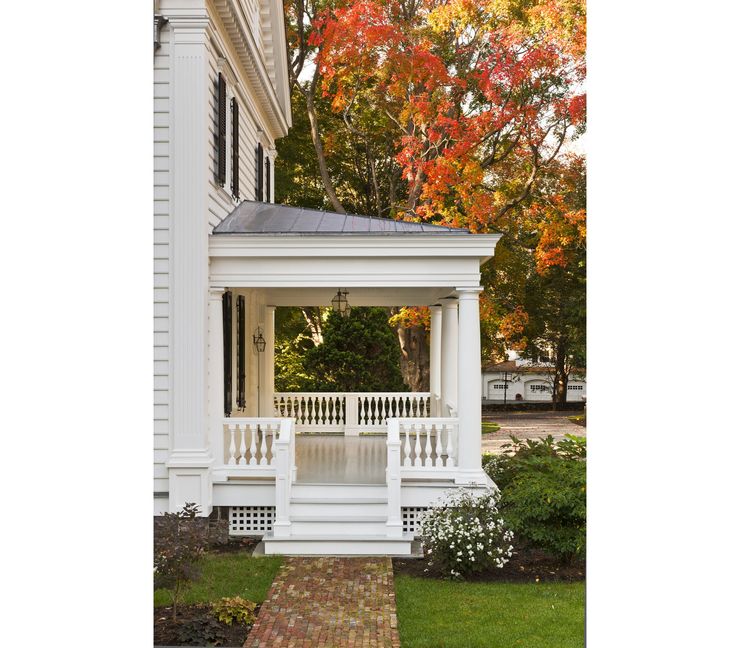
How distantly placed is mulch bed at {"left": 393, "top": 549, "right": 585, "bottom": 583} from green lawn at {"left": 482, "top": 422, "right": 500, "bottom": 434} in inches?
340

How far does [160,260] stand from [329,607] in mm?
3896

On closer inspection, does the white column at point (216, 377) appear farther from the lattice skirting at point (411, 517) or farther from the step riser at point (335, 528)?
the lattice skirting at point (411, 517)

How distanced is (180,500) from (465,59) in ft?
32.8

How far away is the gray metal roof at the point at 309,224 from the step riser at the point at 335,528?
3.11 metres

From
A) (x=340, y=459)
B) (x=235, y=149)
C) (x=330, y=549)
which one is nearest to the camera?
(x=330, y=549)

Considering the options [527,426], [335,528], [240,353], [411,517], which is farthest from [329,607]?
[527,426]

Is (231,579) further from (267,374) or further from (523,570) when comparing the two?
(267,374)

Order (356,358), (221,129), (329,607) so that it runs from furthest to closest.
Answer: (356,358) < (221,129) < (329,607)

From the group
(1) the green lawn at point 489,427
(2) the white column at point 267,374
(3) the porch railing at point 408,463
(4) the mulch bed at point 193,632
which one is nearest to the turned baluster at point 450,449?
(3) the porch railing at point 408,463

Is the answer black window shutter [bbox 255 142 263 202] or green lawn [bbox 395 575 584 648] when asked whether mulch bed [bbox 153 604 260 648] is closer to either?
green lawn [bbox 395 575 584 648]

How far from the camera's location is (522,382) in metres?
17.3

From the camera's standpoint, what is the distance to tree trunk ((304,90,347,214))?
15.3 meters
